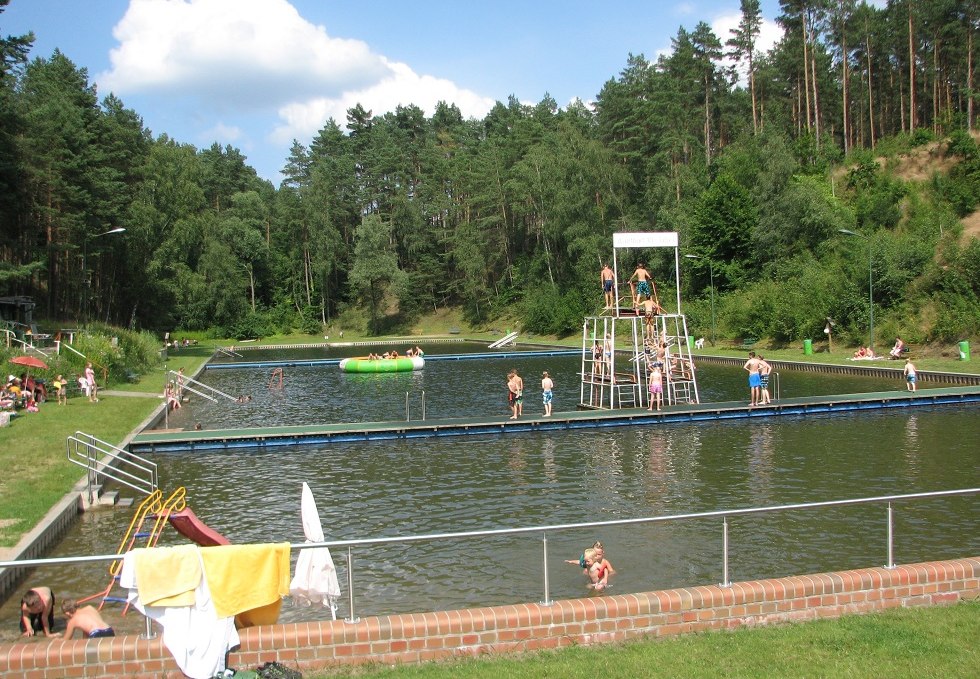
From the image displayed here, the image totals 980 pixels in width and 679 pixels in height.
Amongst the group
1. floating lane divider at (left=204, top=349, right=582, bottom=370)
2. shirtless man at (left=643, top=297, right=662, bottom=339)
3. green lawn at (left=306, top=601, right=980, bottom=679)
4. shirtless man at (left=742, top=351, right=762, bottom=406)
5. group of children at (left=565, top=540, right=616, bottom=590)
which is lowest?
group of children at (left=565, top=540, right=616, bottom=590)

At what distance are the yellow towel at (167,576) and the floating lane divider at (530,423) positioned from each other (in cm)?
1747

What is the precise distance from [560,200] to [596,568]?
233 feet

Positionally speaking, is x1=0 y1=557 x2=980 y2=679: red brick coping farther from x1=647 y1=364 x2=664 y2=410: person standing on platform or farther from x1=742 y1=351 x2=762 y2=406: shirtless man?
x1=742 y1=351 x2=762 y2=406: shirtless man

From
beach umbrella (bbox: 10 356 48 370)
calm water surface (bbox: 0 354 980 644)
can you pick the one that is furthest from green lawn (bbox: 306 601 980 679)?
beach umbrella (bbox: 10 356 48 370)

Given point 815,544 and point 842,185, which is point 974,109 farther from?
point 815,544

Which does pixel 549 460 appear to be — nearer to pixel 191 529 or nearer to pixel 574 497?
pixel 574 497

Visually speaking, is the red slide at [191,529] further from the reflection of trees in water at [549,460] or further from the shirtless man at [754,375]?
the shirtless man at [754,375]

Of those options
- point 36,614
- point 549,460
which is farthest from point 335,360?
point 36,614

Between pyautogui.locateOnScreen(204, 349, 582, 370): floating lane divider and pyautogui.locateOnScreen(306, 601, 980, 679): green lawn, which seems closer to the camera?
pyautogui.locateOnScreen(306, 601, 980, 679): green lawn

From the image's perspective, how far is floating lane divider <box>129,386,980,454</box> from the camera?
969 inches

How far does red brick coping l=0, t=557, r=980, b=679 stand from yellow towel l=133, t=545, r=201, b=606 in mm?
451

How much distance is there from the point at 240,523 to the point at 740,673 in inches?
460

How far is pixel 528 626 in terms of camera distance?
7895 mm

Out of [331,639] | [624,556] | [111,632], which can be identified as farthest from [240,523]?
[331,639]
